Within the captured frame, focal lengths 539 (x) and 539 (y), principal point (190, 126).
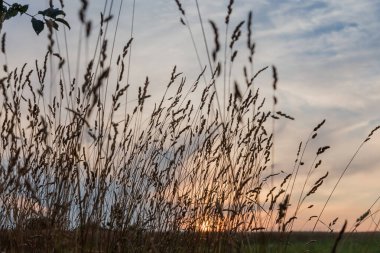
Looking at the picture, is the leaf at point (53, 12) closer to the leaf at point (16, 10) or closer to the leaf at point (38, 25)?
the leaf at point (38, 25)

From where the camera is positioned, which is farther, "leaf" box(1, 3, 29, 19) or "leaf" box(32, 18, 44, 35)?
"leaf" box(1, 3, 29, 19)

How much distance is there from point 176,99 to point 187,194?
0.77 meters

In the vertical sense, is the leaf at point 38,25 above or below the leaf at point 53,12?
below

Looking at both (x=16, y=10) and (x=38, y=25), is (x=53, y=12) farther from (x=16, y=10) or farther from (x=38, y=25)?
(x=16, y=10)

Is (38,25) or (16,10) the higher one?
(16,10)

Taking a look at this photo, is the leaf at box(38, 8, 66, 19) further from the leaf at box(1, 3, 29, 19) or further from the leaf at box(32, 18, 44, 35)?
the leaf at box(1, 3, 29, 19)

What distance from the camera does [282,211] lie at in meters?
2.24

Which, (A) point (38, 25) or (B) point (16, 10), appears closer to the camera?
(A) point (38, 25)

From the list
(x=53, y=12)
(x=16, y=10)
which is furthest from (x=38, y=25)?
(x=16, y=10)

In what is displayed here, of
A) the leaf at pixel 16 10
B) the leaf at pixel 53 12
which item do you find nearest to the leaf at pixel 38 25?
the leaf at pixel 53 12

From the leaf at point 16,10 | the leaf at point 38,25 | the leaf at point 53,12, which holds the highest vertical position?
the leaf at point 16,10

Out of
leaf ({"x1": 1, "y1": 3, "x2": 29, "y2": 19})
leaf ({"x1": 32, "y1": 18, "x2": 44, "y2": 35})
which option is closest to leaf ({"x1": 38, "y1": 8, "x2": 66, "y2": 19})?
leaf ({"x1": 32, "y1": 18, "x2": 44, "y2": 35})

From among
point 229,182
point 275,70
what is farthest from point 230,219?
point 275,70

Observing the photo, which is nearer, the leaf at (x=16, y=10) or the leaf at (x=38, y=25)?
the leaf at (x=38, y=25)
